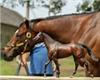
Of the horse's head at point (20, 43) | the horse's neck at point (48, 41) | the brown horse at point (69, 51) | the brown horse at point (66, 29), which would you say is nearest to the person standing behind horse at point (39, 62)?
the brown horse at point (66, 29)

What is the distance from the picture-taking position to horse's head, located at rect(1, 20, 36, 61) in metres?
4.61

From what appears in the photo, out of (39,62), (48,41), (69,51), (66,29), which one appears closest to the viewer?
(69,51)

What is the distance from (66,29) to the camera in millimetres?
4816

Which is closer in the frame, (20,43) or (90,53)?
(90,53)

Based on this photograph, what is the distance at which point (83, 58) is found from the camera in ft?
13.7

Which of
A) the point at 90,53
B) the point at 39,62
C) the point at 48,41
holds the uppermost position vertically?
the point at 48,41

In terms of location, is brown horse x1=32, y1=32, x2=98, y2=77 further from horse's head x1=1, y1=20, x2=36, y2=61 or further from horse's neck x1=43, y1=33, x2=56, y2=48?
horse's head x1=1, y1=20, x2=36, y2=61

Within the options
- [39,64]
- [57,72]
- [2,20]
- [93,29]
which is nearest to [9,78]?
[57,72]

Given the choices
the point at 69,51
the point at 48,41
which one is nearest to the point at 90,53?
the point at 69,51

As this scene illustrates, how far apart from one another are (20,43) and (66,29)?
1.82 feet

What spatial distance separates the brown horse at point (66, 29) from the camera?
459 cm

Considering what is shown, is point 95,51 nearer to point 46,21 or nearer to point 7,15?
point 46,21

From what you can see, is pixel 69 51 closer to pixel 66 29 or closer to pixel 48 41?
pixel 48 41

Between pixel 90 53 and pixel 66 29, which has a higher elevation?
pixel 66 29
